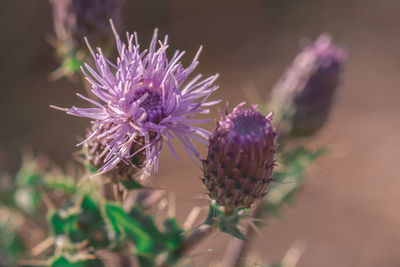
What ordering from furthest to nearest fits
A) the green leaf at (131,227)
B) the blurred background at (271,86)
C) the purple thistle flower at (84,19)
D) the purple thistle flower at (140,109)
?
the blurred background at (271,86), the purple thistle flower at (84,19), the green leaf at (131,227), the purple thistle flower at (140,109)

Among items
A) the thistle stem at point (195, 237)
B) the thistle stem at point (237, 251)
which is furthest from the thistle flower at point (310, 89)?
the thistle stem at point (195, 237)

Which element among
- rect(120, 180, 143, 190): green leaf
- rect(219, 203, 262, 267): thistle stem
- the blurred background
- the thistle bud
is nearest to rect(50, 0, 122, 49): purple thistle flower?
Result: the thistle bud

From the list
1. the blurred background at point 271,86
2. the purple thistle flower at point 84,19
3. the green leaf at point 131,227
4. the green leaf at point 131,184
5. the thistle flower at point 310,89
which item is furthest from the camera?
the blurred background at point 271,86

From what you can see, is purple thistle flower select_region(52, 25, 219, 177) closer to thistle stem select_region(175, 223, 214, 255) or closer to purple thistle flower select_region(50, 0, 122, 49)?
thistle stem select_region(175, 223, 214, 255)

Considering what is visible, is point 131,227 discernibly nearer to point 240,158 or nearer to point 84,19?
point 240,158

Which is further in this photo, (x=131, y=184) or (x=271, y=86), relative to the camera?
(x=271, y=86)

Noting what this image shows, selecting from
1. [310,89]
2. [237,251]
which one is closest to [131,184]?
[237,251]

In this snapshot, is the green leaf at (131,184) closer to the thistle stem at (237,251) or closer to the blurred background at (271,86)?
the thistle stem at (237,251)
